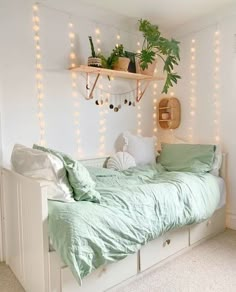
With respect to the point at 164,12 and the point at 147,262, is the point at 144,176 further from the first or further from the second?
the point at 164,12

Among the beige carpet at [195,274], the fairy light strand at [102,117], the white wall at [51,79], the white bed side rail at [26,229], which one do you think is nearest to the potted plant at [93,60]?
the white wall at [51,79]

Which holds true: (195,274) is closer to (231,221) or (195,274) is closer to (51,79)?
(231,221)

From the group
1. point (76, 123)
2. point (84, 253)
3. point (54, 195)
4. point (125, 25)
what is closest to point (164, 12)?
point (125, 25)

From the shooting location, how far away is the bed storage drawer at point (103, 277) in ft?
5.04

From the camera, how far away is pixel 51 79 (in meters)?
2.52

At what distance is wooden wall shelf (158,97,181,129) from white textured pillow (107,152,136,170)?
74 centimetres

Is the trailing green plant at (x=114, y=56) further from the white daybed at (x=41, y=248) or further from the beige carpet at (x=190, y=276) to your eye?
the beige carpet at (x=190, y=276)

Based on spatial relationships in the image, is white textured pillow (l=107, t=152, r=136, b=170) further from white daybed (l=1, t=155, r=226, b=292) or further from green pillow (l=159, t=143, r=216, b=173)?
white daybed (l=1, t=155, r=226, b=292)

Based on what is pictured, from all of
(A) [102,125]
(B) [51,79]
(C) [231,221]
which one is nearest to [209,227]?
(C) [231,221]

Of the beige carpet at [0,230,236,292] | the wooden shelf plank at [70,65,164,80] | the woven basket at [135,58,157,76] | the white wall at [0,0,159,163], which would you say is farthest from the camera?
the woven basket at [135,58,157,76]

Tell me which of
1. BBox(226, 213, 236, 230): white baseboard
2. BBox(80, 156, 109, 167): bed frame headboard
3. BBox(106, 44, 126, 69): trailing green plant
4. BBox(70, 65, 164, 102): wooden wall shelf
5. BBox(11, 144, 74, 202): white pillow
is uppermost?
BBox(106, 44, 126, 69): trailing green plant

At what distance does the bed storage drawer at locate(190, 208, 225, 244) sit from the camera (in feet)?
7.89

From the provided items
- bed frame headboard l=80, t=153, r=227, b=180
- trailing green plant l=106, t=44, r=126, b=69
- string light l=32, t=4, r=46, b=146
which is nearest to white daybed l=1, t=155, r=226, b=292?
string light l=32, t=4, r=46, b=146

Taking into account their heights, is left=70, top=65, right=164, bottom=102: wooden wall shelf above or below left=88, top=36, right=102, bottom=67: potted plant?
below
